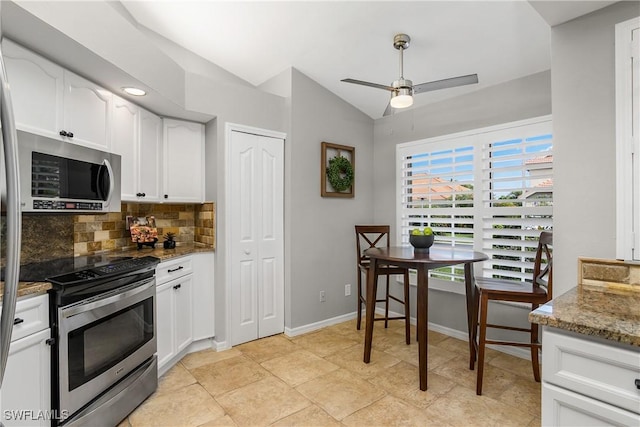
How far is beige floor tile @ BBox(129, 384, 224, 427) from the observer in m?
2.07

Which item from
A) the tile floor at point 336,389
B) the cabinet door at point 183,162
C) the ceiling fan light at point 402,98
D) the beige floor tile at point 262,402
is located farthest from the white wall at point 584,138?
the cabinet door at point 183,162

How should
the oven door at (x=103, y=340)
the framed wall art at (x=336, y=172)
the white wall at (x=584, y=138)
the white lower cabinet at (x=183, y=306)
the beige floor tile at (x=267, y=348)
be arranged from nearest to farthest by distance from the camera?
the white wall at (x=584, y=138) < the oven door at (x=103, y=340) < the white lower cabinet at (x=183, y=306) < the beige floor tile at (x=267, y=348) < the framed wall art at (x=336, y=172)

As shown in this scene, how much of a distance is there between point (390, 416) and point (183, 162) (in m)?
2.75

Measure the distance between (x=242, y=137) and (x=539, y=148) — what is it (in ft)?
8.81

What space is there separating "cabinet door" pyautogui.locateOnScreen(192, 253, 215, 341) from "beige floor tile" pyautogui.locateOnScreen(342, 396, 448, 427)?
63.8 inches

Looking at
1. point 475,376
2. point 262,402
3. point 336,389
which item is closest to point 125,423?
point 262,402

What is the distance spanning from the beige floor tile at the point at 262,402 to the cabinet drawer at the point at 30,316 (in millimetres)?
1210

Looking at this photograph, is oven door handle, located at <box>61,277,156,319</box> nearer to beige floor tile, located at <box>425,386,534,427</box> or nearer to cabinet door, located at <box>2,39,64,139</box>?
cabinet door, located at <box>2,39,64,139</box>

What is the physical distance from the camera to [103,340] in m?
1.98

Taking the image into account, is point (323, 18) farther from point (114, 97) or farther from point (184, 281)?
point (184, 281)

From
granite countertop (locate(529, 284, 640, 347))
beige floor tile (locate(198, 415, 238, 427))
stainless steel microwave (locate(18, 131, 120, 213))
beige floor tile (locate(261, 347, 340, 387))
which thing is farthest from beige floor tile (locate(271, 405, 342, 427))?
stainless steel microwave (locate(18, 131, 120, 213))

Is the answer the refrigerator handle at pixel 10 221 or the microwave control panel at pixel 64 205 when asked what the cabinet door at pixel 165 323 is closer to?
the microwave control panel at pixel 64 205

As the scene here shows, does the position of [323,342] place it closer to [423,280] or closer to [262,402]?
[262,402]

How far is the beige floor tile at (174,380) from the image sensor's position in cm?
245
